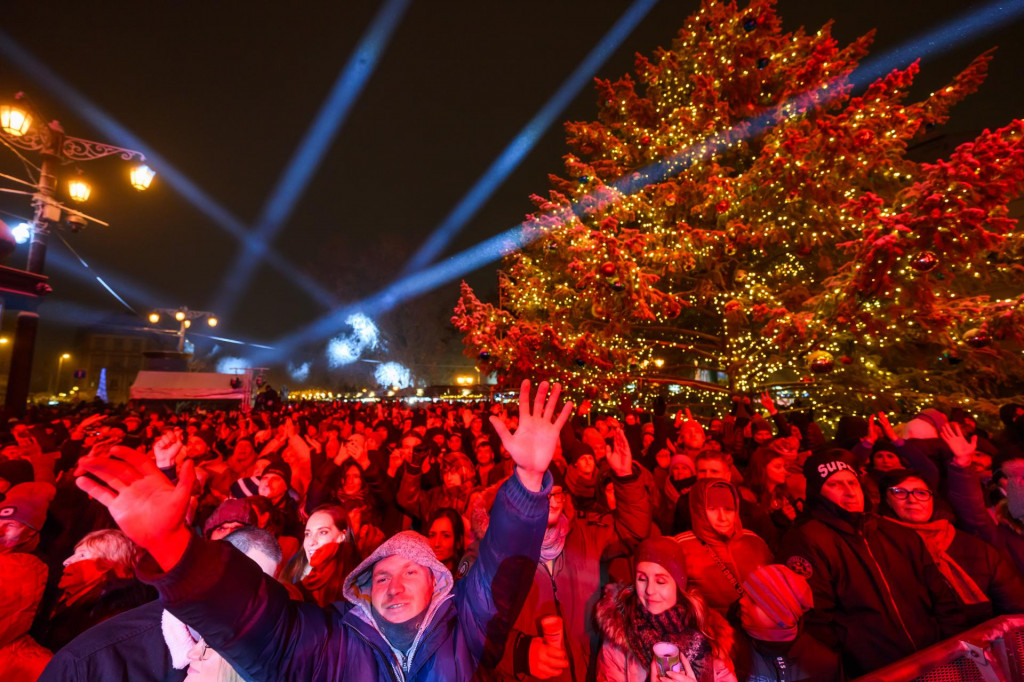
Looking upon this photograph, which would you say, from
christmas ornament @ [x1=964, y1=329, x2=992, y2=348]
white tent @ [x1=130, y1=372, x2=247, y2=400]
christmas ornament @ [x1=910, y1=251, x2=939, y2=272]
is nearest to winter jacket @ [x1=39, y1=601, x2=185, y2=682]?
christmas ornament @ [x1=910, y1=251, x2=939, y2=272]

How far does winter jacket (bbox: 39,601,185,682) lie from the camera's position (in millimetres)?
1992

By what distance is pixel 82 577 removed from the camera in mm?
2650

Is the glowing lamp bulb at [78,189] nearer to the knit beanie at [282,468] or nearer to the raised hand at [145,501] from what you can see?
the knit beanie at [282,468]

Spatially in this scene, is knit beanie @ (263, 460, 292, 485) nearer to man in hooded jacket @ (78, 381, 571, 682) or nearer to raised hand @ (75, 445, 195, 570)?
man in hooded jacket @ (78, 381, 571, 682)

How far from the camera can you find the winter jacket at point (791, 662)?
2.48 metres

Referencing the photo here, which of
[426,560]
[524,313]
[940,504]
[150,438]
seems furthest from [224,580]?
[524,313]

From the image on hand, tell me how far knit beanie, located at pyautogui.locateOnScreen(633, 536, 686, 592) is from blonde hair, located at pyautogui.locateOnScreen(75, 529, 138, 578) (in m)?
3.06

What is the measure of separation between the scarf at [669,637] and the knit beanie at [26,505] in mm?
4046

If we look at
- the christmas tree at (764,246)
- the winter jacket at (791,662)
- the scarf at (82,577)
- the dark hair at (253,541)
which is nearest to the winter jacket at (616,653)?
the winter jacket at (791,662)

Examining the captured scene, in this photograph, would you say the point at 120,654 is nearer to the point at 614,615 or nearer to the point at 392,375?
the point at 614,615

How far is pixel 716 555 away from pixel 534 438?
2005 millimetres

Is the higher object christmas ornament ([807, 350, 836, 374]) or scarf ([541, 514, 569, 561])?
→ christmas ornament ([807, 350, 836, 374])

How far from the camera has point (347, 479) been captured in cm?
495

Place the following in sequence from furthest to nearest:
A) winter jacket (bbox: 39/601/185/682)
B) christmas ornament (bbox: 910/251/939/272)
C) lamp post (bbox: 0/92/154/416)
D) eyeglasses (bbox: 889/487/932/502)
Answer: lamp post (bbox: 0/92/154/416) → christmas ornament (bbox: 910/251/939/272) → eyeglasses (bbox: 889/487/932/502) → winter jacket (bbox: 39/601/185/682)
